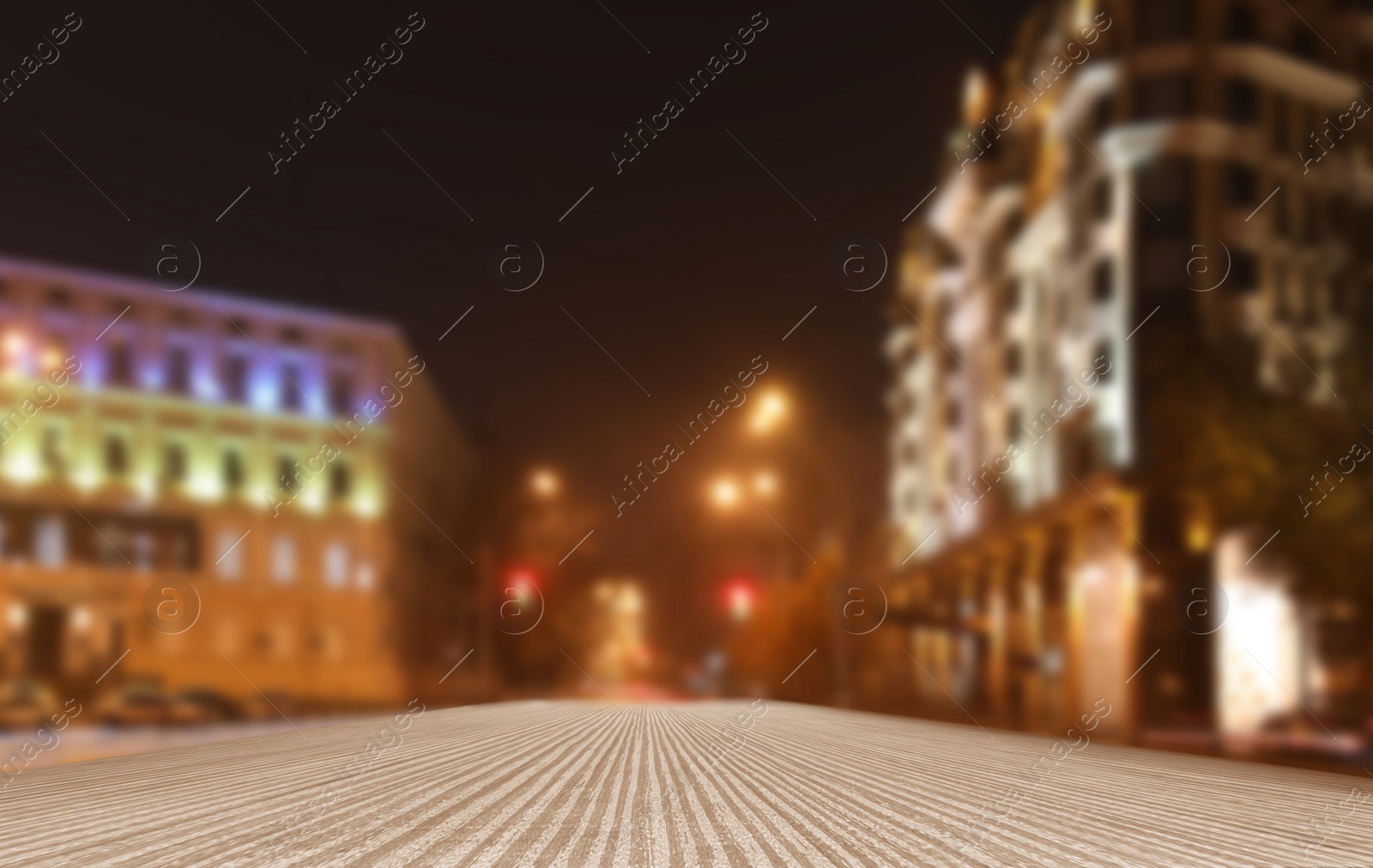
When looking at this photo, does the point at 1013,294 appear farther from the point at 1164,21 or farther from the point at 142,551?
the point at 142,551

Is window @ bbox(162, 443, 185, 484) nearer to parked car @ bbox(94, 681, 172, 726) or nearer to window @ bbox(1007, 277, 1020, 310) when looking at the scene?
parked car @ bbox(94, 681, 172, 726)

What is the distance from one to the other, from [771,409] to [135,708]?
18.7 m

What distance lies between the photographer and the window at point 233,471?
200 feet

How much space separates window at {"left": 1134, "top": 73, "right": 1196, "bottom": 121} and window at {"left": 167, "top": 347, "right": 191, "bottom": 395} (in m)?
41.7

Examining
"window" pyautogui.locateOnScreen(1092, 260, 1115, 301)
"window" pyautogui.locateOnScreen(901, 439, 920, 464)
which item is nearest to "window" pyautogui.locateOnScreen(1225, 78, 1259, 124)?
"window" pyautogui.locateOnScreen(1092, 260, 1115, 301)

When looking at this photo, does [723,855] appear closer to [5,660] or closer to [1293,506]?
[1293,506]

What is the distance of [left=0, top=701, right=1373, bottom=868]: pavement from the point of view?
26.3ft

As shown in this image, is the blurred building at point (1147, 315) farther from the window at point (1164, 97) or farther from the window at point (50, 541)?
the window at point (50, 541)

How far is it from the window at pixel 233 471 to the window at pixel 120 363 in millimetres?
5198

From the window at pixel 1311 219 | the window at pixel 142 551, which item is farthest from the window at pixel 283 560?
the window at pixel 1311 219

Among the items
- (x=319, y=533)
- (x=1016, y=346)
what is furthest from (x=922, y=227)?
(x=319, y=533)

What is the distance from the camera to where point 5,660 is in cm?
5103

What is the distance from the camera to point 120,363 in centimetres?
5912

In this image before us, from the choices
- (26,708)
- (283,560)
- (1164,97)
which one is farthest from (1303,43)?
(283,560)
